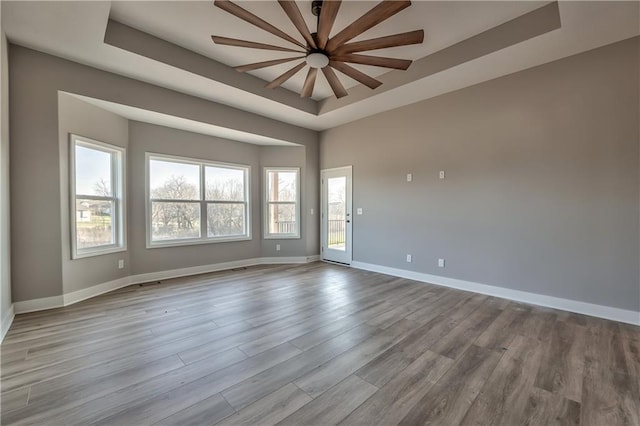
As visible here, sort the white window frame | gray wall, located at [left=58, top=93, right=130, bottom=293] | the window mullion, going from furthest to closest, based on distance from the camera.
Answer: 1. the white window frame
2. the window mullion
3. gray wall, located at [left=58, top=93, right=130, bottom=293]

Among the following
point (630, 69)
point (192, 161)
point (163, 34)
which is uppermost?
point (163, 34)

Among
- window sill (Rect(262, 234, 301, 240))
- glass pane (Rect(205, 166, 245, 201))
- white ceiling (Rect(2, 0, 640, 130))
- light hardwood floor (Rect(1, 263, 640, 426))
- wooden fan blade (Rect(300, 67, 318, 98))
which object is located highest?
white ceiling (Rect(2, 0, 640, 130))

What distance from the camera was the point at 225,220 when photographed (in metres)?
5.56

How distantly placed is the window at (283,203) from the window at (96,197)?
271 centimetres

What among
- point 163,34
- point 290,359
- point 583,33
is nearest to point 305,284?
point 290,359

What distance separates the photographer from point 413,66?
3.72 meters

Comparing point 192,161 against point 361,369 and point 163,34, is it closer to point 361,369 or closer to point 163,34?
point 163,34

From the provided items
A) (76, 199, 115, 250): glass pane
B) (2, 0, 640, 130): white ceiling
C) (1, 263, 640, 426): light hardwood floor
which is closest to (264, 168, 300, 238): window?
(2, 0, 640, 130): white ceiling

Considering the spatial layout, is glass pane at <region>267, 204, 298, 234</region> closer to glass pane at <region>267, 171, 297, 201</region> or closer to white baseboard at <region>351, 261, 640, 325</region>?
glass pane at <region>267, 171, 297, 201</region>

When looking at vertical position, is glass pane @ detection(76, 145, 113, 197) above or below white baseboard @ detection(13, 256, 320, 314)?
above

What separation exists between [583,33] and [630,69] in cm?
67

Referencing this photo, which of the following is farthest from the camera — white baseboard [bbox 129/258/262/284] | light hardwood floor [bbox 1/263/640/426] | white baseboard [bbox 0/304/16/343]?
white baseboard [bbox 129/258/262/284]

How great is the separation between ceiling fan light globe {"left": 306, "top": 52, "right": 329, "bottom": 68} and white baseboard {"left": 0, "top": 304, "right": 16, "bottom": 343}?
3.87m

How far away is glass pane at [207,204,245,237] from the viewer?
17.6 feet
